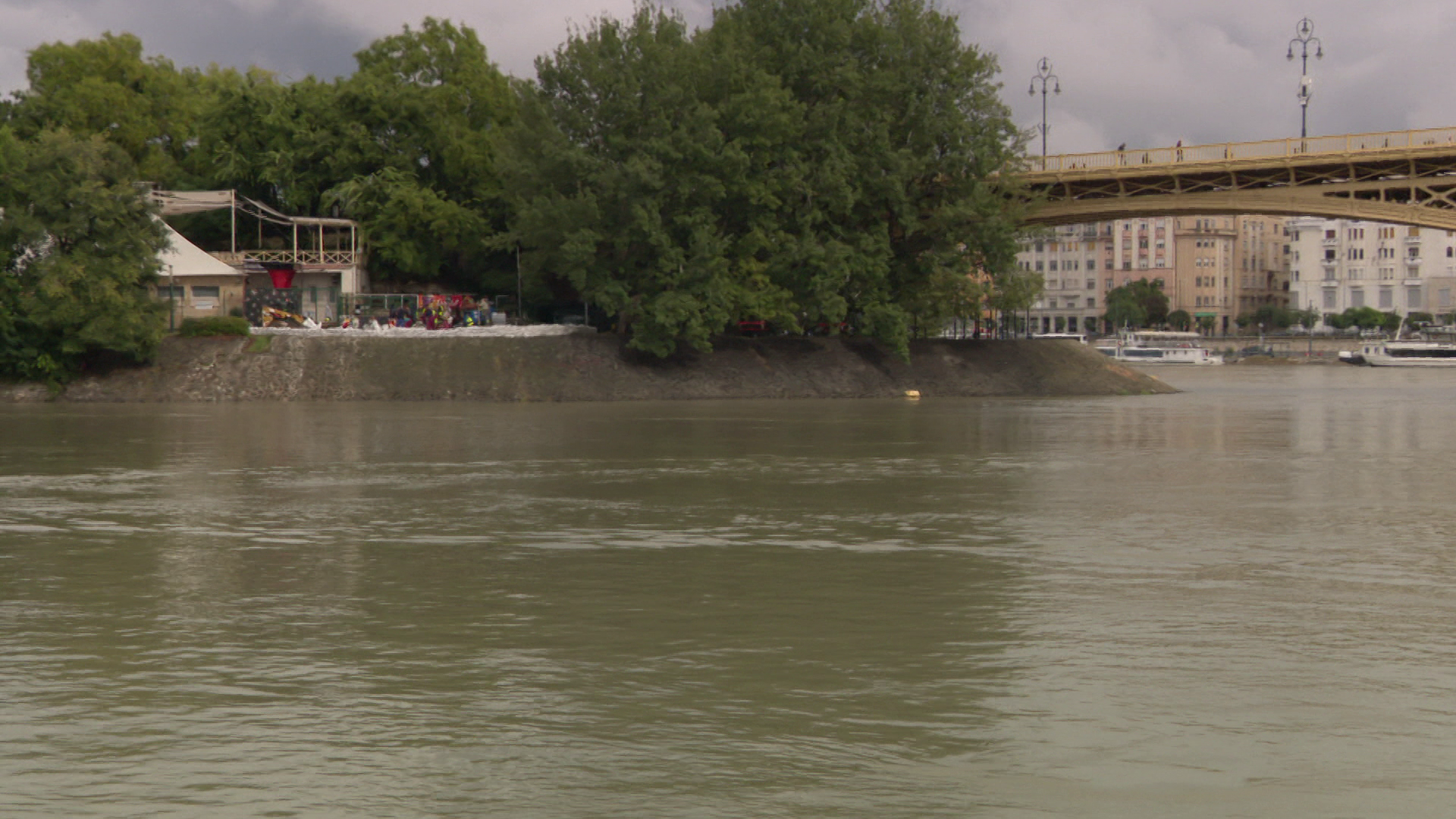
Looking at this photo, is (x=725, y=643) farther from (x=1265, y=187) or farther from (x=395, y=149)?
(x=1265, y=187)

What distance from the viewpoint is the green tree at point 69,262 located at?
6250 centimetres

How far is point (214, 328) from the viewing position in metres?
70.3

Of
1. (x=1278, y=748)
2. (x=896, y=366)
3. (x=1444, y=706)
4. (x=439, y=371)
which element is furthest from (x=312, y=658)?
(x=896, y=366)

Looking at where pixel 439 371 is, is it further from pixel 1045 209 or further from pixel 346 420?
pixel 1045 209

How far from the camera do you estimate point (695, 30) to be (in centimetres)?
7838

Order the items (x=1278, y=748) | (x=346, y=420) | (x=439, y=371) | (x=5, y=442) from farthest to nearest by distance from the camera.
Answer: (x=439, y=371) < (x=346, y=420) < (x=5, y=442) < (x=1278, y=748)

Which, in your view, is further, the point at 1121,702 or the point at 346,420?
the point at 346,420

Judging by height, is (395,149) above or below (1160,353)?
above

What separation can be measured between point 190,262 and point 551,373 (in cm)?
2189

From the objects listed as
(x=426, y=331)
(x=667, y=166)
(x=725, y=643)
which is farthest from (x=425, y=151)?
(x=725, y=643)

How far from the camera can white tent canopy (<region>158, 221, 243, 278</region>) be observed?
77.3m

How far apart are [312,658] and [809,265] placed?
59.0 meters

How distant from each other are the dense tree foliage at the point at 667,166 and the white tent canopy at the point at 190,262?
4653 millimetres

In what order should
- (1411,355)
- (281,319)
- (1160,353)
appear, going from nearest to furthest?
(281,319) → (1411,355) → (1160,353)
